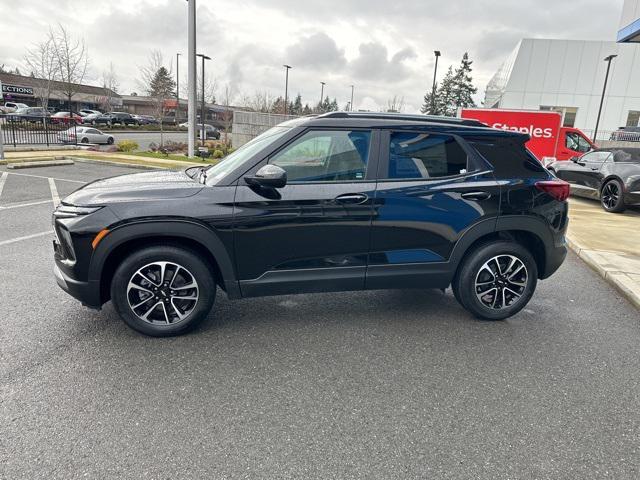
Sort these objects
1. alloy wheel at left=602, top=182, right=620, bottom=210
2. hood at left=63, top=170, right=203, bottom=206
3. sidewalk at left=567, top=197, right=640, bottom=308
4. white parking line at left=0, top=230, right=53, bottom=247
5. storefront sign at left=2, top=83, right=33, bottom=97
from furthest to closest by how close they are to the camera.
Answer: storefront sign at left=2, top=83, right=33, bottom=97 → alloy wheel at left=602, top=182, right=620, bottom=210 → white parking line at left=0, top=230, right=53, bottom=247 → sidewalk at left=567, top=197, right=640, bottom=308 → hood at left=63, top=170, right=203, bottom=206

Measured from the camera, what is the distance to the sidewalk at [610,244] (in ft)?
17.7

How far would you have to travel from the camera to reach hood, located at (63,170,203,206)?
338 centimetres

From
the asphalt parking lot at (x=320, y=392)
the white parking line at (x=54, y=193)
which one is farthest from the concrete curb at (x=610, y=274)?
the white parking line at (x=54, y=193)

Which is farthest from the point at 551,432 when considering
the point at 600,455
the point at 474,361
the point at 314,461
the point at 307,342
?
the point at 307,342

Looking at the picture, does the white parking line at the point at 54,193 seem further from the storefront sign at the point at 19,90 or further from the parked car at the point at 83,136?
the storefront sign at the point at 19,90

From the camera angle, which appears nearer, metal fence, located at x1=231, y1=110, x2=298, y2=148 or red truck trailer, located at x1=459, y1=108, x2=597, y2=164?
red truck trailer, located at x1=459, y1=108, x2=597, y2=164

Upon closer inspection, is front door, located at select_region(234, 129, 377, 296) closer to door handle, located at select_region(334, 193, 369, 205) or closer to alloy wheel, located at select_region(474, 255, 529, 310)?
door handle, located at select_region(334, 193, 369, 205)

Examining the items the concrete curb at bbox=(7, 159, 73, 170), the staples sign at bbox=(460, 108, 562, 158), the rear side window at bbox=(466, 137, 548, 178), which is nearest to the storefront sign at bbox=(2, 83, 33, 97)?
the concrete curb at bbox=(7, 159, 73, 170)

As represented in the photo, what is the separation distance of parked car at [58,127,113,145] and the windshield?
2427cm

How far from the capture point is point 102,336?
3.55 m

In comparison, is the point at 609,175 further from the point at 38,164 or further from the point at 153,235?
the point at 38,164

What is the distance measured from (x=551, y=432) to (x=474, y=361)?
2.76 feet

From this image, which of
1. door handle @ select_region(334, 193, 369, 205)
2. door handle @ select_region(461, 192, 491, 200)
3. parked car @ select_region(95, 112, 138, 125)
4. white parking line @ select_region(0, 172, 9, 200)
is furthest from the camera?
parked car @ select_region(95, 112, 138, 125)

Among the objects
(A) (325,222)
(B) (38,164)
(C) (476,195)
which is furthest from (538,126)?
(B) (38,164)
